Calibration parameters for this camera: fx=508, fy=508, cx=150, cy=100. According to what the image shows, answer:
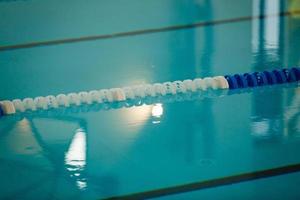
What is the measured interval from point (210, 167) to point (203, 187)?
18 centimetres

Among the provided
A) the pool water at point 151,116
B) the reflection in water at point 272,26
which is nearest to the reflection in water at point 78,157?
the pool water at point 151,116

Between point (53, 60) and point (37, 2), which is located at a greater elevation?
point (37, 2)

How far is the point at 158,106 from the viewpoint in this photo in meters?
2.90

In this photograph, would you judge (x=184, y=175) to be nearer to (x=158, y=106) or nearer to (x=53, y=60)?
(x=158, y=106)

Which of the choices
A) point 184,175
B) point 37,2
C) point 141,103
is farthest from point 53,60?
point 37,2

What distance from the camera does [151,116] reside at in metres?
2.75

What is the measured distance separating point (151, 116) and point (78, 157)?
56cm

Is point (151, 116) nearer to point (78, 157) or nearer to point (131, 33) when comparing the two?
point (78, 157)

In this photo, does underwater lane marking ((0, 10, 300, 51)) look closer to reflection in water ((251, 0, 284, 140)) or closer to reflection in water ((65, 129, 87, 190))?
reflection in water ((251, 0, 284, 140))

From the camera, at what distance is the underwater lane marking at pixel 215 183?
6.60 ft

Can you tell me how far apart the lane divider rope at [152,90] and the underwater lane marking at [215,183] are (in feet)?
3.28

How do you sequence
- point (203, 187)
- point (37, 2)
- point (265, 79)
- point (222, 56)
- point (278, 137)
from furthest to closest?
1. point (37, 2)
2. point (222, 56)
3. point (265, 79)
4. point (278, 137)
5. point (203, 187)

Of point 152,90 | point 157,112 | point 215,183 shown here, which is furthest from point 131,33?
point 215,183

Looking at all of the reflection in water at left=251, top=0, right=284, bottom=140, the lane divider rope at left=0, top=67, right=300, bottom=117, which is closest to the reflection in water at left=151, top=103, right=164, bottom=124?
the lane divider rope at left=0, top=67, right=300, bottom=117
